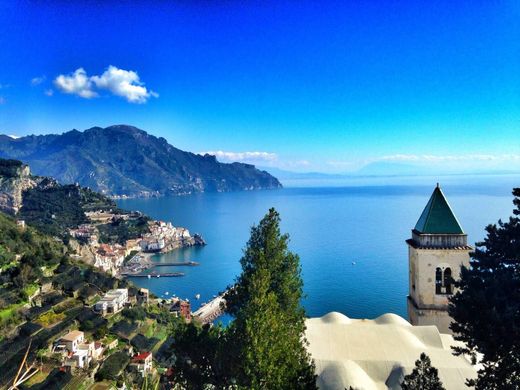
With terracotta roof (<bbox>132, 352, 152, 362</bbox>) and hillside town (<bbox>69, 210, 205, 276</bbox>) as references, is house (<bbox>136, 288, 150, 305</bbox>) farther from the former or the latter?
hillside town (<bbox>69, 210, 205, 276</bbox>)

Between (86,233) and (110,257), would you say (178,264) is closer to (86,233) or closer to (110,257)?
(110,257)

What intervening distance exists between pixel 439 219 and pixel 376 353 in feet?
18.3

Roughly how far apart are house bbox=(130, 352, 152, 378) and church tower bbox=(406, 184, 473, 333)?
705 inches

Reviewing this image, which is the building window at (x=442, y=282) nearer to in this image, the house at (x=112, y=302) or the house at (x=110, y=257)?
the house at (x=112, y=302)

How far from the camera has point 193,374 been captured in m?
12.0

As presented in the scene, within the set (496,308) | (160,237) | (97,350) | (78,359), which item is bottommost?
(160,237)

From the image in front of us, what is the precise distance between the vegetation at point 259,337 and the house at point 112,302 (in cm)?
2507

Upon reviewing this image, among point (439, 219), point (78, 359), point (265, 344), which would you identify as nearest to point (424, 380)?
point (265, 344)

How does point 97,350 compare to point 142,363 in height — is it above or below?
above

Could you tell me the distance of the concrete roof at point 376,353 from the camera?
1125cm

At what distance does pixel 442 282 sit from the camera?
1480 centimetres

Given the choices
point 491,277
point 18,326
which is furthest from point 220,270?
point 491,277

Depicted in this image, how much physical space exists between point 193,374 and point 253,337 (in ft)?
11.7

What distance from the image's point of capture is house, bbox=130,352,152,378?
25141mm
